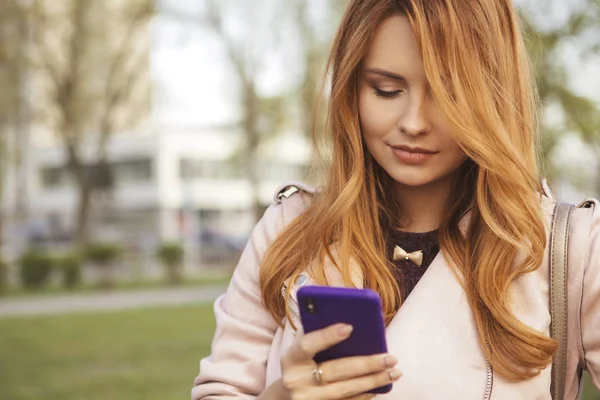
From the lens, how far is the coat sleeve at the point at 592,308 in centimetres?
164

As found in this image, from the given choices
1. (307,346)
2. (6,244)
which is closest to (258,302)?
(307,346)

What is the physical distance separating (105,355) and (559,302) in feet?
26.3

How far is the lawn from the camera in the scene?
716 centimetres

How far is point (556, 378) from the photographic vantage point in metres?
1.67

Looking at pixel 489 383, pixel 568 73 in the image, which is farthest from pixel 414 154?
pixel 568 73

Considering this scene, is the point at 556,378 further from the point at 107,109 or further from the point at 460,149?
the point at 107,109

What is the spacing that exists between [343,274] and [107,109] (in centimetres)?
2413

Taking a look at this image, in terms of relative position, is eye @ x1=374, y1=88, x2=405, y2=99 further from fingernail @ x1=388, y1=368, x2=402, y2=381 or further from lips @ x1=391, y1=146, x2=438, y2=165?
fingernail @ x1=388, y1=368, x2=402, y2=381

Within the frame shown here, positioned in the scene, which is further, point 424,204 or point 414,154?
point 424,204

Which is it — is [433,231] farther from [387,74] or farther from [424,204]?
[387,74]

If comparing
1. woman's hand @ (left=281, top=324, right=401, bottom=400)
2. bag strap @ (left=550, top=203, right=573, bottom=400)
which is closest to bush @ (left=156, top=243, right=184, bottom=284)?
bag strap @ (left=550, top=203, right=573, bottom=400)

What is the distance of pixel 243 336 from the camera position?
1.85m

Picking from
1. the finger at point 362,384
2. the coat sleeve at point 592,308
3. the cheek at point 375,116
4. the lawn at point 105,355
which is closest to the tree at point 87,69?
the lawn at point 105,355

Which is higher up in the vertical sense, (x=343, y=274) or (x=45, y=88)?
(x=45, y=88)
